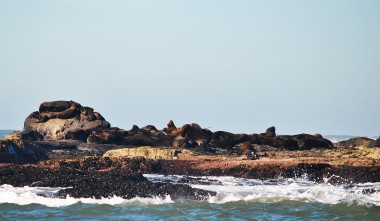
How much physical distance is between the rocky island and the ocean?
0.72 metres

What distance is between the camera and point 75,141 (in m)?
42.8

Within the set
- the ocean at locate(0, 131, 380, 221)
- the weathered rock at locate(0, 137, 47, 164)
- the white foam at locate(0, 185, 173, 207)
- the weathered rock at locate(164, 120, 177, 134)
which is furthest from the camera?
the weathered rock at locate(164, 120, 177, 134)

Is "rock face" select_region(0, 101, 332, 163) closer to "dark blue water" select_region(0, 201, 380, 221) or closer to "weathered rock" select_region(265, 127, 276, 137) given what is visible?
"weathered rock" select_region(265, 127, 276, 137)

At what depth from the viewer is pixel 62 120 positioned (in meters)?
49.0

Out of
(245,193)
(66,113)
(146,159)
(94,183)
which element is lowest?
(245,193)

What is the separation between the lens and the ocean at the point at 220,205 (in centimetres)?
2017

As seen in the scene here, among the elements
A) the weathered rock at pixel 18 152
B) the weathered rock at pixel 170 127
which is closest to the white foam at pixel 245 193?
the weathered rock at pixel 18 152

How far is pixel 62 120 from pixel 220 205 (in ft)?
94.2

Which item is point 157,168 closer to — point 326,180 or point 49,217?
point 326,180

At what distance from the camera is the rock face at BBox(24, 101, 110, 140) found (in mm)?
48000

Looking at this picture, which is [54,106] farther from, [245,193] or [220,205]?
[220,205]

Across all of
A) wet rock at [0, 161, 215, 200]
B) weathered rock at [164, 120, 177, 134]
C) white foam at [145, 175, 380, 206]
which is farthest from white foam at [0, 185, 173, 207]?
weathered rock at [164, 120, 177, 134]

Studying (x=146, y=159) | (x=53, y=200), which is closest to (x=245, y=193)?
(x=53, y=200)

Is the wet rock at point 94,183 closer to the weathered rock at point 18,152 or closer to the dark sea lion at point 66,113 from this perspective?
the weathered rock at point 18,152
